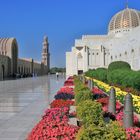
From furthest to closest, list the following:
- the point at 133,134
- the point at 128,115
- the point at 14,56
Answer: the point at 14,56 < the point at 128,115 < the point at 133,134

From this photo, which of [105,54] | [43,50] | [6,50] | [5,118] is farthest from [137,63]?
[43,50]

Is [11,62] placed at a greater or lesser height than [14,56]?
lesser

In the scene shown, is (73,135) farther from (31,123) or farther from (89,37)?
(89,37)

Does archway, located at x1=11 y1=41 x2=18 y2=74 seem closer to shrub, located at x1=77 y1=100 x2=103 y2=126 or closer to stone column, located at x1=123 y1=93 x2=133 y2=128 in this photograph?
shrub, located at x1=77 y1=100 x2=103 y2=126

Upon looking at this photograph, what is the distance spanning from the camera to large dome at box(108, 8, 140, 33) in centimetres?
7156

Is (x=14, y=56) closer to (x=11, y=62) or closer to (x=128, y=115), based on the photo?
(x=11, y=62)

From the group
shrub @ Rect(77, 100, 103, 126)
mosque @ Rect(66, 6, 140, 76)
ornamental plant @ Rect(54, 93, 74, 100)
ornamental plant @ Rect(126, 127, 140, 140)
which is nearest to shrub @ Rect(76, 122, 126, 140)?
ornamental plant @ Rect(126, 127, 140, 140)

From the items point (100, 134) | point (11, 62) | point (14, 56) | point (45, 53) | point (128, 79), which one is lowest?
point (100, 134)

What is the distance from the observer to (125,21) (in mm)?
72125

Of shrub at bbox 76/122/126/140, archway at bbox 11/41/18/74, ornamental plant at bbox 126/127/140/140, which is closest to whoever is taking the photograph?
shrub at bbox 76/122/126/140

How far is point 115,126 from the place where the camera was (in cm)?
391

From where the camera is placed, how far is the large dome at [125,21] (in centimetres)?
7156

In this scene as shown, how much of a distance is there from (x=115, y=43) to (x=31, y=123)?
4773 cm

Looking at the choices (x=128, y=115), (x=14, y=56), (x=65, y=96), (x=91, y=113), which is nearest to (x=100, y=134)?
(x=128, y=115)
